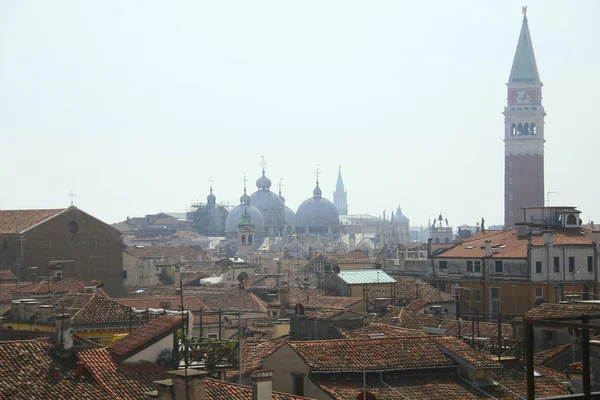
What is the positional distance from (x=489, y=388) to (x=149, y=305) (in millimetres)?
17897

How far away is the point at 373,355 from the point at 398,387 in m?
0.80

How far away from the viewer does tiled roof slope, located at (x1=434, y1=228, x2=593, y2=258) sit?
3891 cm

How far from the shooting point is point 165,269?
6397cm

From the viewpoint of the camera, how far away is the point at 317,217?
140750mm

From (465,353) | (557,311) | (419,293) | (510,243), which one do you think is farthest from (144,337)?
(510,243)

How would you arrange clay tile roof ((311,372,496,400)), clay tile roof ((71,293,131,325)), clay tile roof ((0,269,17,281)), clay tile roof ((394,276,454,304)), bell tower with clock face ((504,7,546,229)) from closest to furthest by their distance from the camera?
clay tile roof ((311,372,496,400))
clay tile roof ((71,293,131,325))
clay tile roof ((394,276,454,304))
clay tile roof ((0,269,17,281))
bell tower with clock face ((504,7,546,229))

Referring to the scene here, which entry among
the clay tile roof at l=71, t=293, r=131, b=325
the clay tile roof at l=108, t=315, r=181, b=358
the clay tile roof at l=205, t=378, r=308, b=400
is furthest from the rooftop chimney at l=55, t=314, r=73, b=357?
the clay tile roof at l=71, t=293, r=131, b=325

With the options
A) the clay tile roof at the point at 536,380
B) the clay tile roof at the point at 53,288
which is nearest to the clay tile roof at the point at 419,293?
the clay tile roof at the point at 53,288

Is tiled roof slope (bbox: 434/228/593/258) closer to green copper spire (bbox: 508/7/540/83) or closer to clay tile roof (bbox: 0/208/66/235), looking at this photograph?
clay tile roof (bbox: 0/208/66/235)

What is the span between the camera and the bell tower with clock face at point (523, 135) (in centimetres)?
10300

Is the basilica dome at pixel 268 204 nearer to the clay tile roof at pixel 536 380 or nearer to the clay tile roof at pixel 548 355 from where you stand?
the clay tile roof at pixel 548 355

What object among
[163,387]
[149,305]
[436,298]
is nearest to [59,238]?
[149,305]

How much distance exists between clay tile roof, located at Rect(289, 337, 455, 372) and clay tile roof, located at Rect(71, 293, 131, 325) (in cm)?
808

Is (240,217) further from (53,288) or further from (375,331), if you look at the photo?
(375,331)
